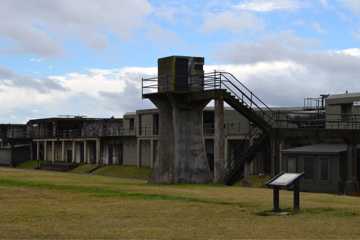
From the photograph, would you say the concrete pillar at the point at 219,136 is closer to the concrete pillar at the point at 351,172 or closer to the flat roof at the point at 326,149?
the flat roof at the point at 326,149

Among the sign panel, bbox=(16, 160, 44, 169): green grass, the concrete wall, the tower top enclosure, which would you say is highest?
the tower top enclosure

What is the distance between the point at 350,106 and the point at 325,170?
1057 cm

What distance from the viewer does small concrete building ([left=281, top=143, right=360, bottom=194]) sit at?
122 ft

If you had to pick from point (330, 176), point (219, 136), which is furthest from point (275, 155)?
point (330, 176)

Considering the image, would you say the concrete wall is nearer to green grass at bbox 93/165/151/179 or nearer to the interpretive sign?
the interpretive sign

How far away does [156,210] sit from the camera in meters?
18.9

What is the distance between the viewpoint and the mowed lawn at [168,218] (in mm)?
13984

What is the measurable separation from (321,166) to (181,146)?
29.7 ft

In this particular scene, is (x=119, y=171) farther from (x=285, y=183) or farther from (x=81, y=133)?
(x=285, y=183)

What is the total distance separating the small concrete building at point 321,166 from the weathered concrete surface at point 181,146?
6493 mm

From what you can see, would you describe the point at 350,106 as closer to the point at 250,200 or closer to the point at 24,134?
the point at 250,200

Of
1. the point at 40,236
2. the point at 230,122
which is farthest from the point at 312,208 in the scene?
the point at 230,122

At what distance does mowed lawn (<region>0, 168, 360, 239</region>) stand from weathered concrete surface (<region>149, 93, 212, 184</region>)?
39.4 ft

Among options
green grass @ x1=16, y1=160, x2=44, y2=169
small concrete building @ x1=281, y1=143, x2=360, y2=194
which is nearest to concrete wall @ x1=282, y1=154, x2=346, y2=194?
small concrete building @ x1=281, y1=143, x2=360, y2=194
